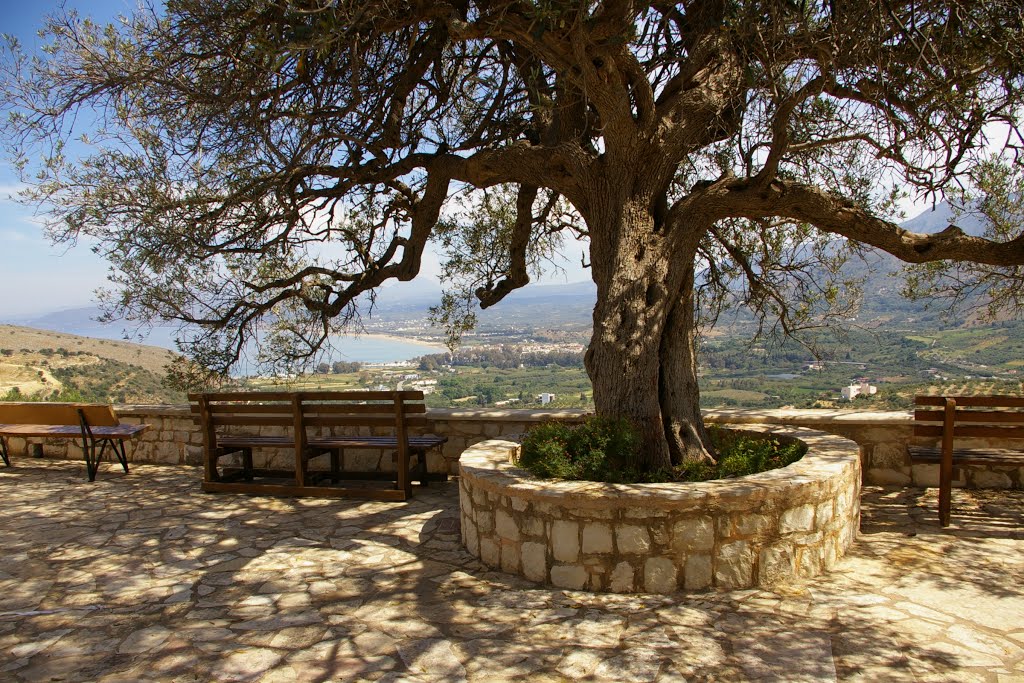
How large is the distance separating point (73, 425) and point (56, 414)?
24 centimetres

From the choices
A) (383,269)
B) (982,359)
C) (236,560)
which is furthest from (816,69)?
(982,359)

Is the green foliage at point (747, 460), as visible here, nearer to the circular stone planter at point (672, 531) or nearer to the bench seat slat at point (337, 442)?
the circular stone planter at point (672, 531)

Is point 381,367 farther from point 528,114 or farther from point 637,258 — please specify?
point 637,258

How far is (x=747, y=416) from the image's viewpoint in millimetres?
6883

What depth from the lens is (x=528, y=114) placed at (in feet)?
26.2

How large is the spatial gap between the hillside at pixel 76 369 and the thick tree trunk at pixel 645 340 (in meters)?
6.43

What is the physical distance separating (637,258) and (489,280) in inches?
125

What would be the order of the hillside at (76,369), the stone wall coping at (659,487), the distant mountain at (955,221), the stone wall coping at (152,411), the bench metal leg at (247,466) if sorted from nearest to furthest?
the stone wall coping at (659,487)
the distant mountain at (955,221)
the bench metal leg at (247,466)
the stone wall coping at (152,411)
the hillside at (76,369)

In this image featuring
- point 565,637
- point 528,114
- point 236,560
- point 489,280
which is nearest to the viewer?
point 565,637

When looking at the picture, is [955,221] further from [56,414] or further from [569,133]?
[56,414]

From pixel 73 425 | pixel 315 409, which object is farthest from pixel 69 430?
pixel 315 409

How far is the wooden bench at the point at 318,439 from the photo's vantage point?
6.61 meters

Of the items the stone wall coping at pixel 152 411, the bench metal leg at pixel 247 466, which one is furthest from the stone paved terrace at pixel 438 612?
the stone wall coping at pixel 152 411

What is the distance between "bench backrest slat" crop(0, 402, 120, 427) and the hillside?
1.17 meters
